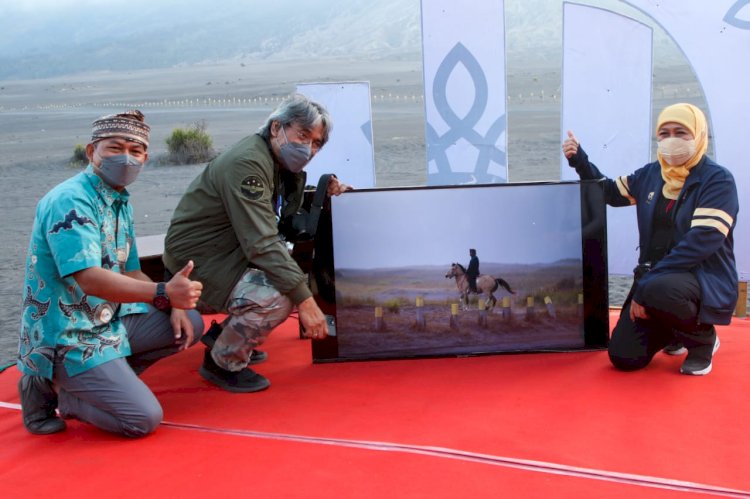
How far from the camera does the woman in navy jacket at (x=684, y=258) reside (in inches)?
137

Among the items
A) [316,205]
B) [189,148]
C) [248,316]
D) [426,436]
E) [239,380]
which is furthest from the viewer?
[189,148]

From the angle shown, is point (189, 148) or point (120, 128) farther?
point (189, 148)

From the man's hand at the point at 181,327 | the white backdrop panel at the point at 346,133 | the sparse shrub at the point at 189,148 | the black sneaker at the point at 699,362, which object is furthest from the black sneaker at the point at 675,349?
the sparse shrub at the point at 189,148

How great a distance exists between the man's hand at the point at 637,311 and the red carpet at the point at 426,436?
0.22 m

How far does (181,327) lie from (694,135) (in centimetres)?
215

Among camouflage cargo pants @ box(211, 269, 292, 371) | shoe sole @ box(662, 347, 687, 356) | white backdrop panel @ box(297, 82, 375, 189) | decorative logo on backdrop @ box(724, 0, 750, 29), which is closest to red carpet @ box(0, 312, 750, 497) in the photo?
shoe sole @ box(662, 347, 687, 356)

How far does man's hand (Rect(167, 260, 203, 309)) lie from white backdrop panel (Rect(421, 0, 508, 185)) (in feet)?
9.52

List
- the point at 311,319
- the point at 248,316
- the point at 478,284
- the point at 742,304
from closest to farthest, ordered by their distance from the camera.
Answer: the point at 311,319 → the point at 248,316 → the point at 478,284 → the point at 742,304

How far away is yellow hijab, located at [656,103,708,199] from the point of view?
359 centimetres

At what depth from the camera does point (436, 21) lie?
5480mm

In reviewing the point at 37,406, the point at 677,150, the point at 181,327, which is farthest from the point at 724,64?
the point at 37,406

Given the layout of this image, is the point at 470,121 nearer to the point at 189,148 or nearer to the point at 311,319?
the point at 311,319

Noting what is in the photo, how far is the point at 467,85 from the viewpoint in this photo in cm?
543

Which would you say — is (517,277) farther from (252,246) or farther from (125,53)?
(125,53)
